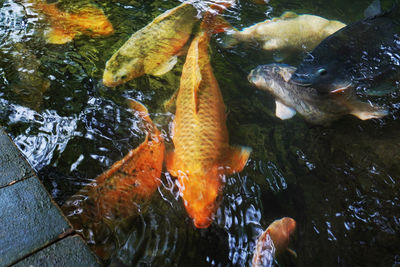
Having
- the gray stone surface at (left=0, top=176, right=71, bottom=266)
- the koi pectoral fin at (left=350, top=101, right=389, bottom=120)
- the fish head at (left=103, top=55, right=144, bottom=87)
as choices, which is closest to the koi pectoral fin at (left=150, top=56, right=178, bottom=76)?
the fish head at (left=103, top=55, right=144, bottom=87)

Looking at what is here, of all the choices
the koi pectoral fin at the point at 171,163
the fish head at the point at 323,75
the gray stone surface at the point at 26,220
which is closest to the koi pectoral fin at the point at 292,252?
the koi pectoral fin at the point at 171,163

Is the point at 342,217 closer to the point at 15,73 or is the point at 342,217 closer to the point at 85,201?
the point at 85,201

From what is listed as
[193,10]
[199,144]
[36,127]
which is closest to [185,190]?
[199,144]

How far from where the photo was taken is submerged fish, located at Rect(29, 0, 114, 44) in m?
4.31

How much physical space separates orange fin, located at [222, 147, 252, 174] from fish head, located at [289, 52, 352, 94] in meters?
1.16

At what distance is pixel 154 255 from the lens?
89.1 inches

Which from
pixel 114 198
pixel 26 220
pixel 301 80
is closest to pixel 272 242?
pixel 114 198

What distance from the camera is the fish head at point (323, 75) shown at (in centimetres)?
346

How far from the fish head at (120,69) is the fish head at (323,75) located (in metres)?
1.91

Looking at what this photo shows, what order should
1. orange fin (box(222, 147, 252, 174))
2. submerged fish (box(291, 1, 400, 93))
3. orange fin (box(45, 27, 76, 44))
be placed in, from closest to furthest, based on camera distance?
orange fin (box(222, 147, 252, 174))
submerged fish (box(291, 1, 400, 93))
orange fin (box(45, 27, 76, 44))

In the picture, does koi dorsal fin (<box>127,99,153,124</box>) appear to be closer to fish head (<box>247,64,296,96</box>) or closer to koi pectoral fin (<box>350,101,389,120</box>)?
fish head (<box>247,64,296,96</box>)

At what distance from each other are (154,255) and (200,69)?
1.97 m

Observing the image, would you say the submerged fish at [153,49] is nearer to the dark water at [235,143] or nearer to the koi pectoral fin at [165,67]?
the koi pectoral fin at [165,67]

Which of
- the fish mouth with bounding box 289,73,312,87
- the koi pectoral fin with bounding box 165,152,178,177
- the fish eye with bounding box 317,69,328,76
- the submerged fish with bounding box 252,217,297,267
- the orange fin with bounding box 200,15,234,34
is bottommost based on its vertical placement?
the submerged fish with bounding box 252,217,297,267
